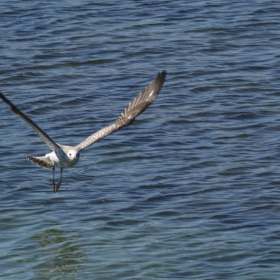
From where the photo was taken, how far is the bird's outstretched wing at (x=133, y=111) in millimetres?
11723

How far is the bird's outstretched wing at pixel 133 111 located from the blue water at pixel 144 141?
1.21m

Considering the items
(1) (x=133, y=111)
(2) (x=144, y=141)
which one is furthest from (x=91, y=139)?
(2) (x=144, y=141)

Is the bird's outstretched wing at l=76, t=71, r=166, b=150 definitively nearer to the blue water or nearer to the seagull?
the seagull

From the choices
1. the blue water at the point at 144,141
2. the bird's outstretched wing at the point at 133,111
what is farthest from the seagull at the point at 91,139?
the blue water at the point at 144,141

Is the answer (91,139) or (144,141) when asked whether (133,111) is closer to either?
(91,139)

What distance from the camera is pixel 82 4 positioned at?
24219mm

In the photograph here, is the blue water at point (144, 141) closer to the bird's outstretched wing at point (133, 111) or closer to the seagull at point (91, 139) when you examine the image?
the seagull at point (91, 139)

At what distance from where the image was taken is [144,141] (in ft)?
50.0

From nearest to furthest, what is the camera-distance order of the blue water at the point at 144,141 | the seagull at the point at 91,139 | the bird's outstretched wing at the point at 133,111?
the blue water at the point at 144,141, the seagull at the point at 91,139, the bird's outstretched wing at the point at 133,111

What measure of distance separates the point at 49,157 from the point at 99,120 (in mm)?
4441

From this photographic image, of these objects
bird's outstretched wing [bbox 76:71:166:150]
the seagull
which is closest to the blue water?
the seagull

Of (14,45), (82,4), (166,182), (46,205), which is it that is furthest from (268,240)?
(82,4)

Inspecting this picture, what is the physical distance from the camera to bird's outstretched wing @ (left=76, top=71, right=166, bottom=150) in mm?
11723

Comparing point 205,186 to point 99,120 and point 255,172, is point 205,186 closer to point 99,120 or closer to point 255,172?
point 255,172
